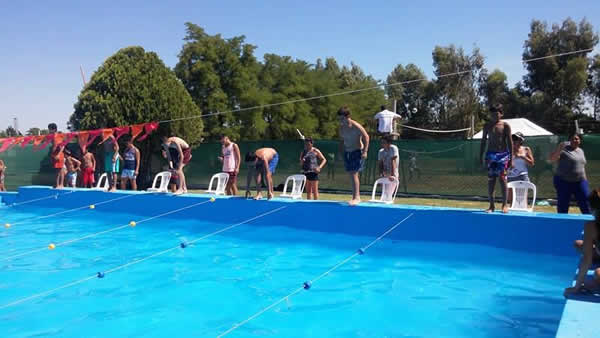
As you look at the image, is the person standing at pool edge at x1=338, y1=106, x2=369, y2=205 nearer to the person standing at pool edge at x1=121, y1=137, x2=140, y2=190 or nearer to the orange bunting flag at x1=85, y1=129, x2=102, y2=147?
the person standing at pool edge at x1=121, y1=137, x2=140, y2=190

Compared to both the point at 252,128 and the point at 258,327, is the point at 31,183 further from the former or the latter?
the point at 258,327

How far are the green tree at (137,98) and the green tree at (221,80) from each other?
860 cm

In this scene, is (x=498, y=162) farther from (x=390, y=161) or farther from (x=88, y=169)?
(x=88, y=169)

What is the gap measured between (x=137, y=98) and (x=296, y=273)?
1275 centimetres

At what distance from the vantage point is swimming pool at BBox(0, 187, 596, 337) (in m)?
4.60

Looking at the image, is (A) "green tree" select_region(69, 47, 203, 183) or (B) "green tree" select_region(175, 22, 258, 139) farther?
(B) "green tree" select_region(175, 22, 258, 139)

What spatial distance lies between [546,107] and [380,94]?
1264 centimetres

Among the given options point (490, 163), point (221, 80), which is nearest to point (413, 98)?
point (221, 80)

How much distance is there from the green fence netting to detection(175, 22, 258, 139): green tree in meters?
9.94

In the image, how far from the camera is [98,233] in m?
9.26

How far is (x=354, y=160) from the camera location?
27.6 feet

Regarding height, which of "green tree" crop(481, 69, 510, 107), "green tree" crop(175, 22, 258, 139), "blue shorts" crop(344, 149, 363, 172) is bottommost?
"blue shorts" crop(344, 149, 363, 172)

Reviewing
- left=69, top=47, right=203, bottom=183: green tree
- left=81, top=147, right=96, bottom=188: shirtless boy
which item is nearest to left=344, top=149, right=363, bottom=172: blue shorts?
left=81, top=147, right=96, bottom=188: shirtless boy

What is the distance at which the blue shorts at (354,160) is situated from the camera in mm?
8352
